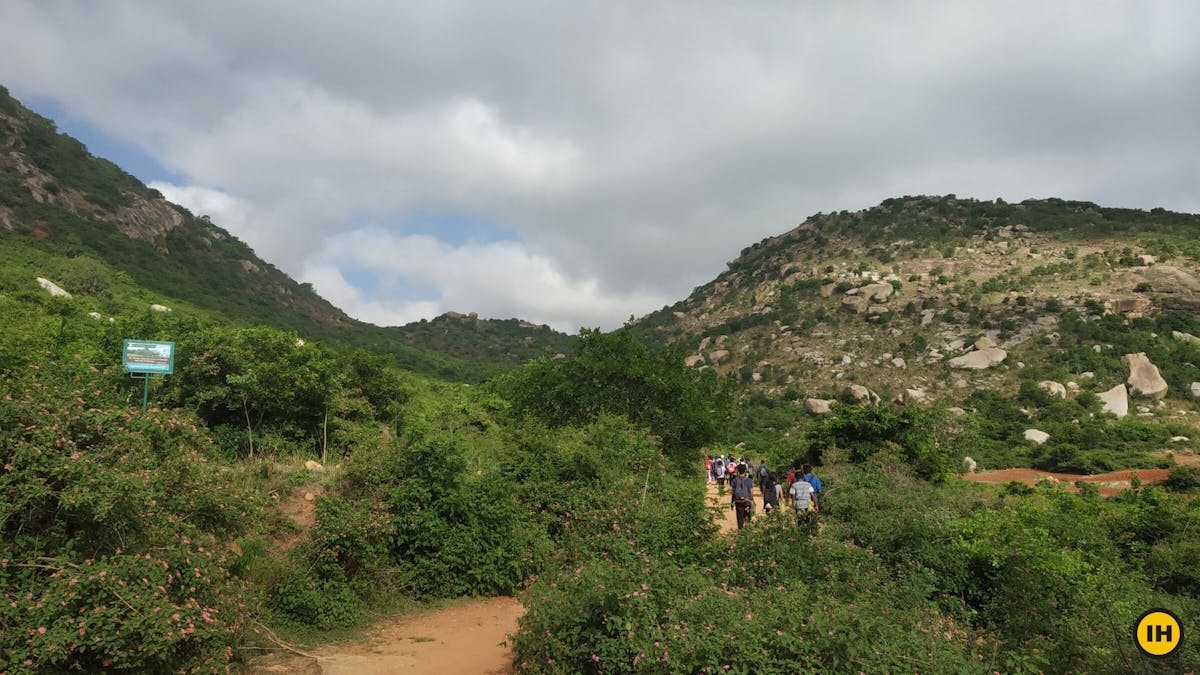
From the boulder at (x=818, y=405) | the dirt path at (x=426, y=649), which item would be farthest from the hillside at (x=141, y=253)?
the dirt path at (x=426, y=649)

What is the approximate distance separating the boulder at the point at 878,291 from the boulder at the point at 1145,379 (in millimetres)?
19791

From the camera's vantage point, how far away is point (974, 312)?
55625mm

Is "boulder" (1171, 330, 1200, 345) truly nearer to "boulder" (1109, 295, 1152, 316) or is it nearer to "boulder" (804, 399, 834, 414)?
"boulder" (1109, 295, 1152, 316)

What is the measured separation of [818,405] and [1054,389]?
14.9 m

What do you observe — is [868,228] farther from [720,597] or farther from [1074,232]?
[720,597]

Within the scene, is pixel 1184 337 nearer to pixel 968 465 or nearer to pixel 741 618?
pixel 968 465

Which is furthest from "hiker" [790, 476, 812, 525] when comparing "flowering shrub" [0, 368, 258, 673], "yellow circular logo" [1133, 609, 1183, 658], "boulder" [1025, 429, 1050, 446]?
"boulder" [1025, 429, 1050, 446]

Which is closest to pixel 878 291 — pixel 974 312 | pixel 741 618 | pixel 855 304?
pixel 855 304

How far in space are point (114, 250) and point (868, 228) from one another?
79.0 metres

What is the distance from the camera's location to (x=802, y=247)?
291 feet

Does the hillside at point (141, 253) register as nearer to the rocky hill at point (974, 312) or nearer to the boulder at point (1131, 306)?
the rocky hill at point (974, 312)

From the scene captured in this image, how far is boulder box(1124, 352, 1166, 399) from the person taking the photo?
1716 inches

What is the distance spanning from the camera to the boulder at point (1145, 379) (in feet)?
143

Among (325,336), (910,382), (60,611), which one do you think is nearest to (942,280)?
(910,382)
